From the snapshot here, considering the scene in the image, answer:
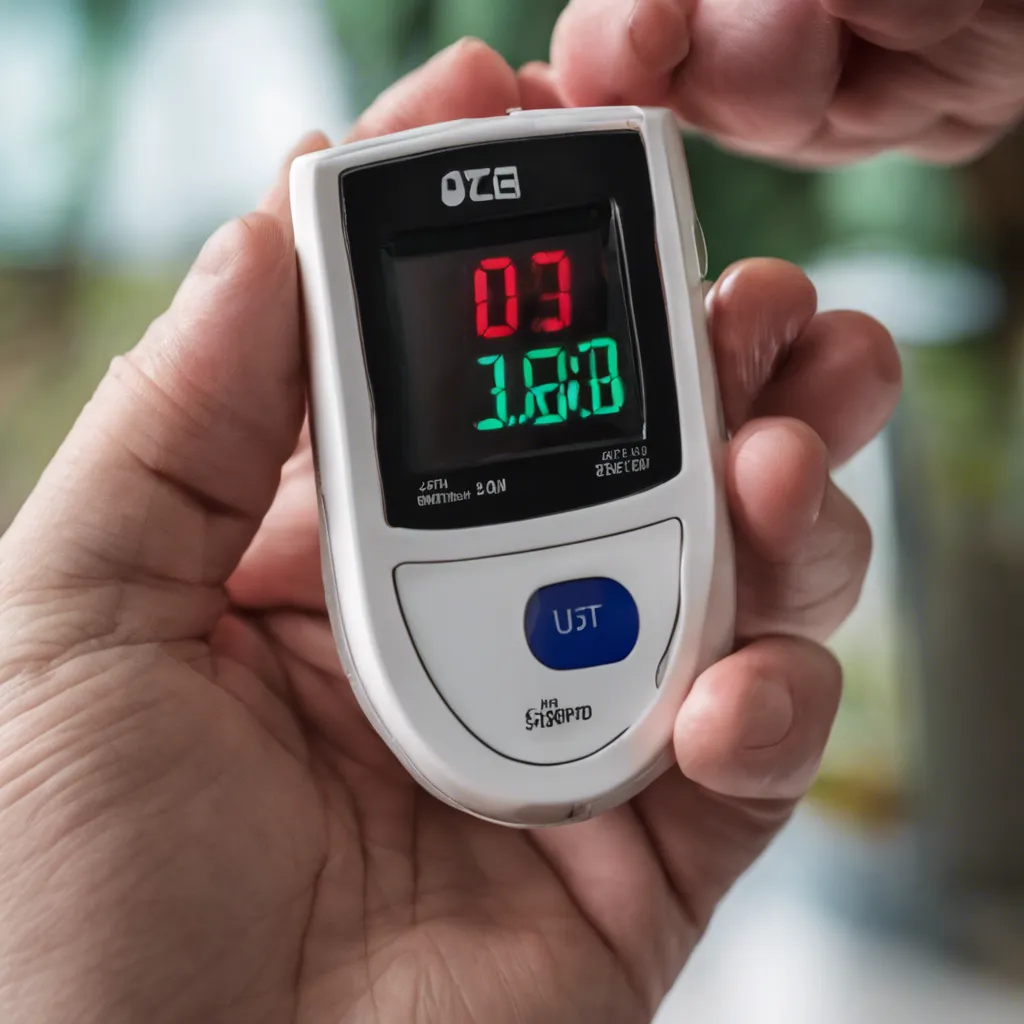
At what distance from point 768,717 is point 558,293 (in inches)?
10.8

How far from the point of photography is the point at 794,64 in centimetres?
70

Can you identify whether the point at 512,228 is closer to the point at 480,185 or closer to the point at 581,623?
the point at 480,185

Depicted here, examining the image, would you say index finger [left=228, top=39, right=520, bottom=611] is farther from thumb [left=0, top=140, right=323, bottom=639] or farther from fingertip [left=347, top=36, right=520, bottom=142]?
thumb [left=0, top=140, right=323, bottom=639]

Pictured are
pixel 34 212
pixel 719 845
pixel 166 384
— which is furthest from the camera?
pixel 34 212

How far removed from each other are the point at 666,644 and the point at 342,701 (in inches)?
8.9

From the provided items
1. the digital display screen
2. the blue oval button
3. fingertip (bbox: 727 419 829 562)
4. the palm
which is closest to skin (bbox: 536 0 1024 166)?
the digital display screen

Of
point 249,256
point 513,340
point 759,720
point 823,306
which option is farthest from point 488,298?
point 823,306

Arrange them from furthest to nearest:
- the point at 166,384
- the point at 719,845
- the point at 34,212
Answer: the point at 34,212 → the point at 719,845 → the point at 166,384

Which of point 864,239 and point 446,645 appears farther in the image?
point 864,239

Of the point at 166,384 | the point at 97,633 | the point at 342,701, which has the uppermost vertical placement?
the point at 166,384

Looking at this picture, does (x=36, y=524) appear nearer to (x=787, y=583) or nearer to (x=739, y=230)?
(x=787, y=583)

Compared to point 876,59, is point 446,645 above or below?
below

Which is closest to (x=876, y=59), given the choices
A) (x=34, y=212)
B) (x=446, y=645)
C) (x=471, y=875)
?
(x=446, y=645)

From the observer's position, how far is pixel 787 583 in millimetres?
741
